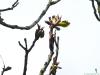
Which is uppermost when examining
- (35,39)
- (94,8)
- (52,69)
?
(94,8)

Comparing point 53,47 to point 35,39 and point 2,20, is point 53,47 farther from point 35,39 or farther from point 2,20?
point 2,20

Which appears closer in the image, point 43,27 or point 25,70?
point 25,70

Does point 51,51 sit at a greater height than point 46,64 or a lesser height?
greater

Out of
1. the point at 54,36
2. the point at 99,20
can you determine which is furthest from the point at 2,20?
the point at 99,20

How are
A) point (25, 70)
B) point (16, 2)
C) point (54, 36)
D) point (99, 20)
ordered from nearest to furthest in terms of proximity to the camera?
point (25, 70) < point (54, 36) < point (99, 20) < point (16, 2)

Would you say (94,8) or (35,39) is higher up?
(94,8)

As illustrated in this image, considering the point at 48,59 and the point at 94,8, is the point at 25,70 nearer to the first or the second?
the point at 48,59

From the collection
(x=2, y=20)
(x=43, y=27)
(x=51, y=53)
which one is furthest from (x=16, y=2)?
(x=51, y=53)

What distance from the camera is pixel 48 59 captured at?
5250 millimetres

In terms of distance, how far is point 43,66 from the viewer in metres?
5.21

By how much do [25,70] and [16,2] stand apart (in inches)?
87.3

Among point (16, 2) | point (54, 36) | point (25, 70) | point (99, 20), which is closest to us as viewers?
point (25, 70)

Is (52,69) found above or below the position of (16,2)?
below

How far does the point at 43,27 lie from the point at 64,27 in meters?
0.34
